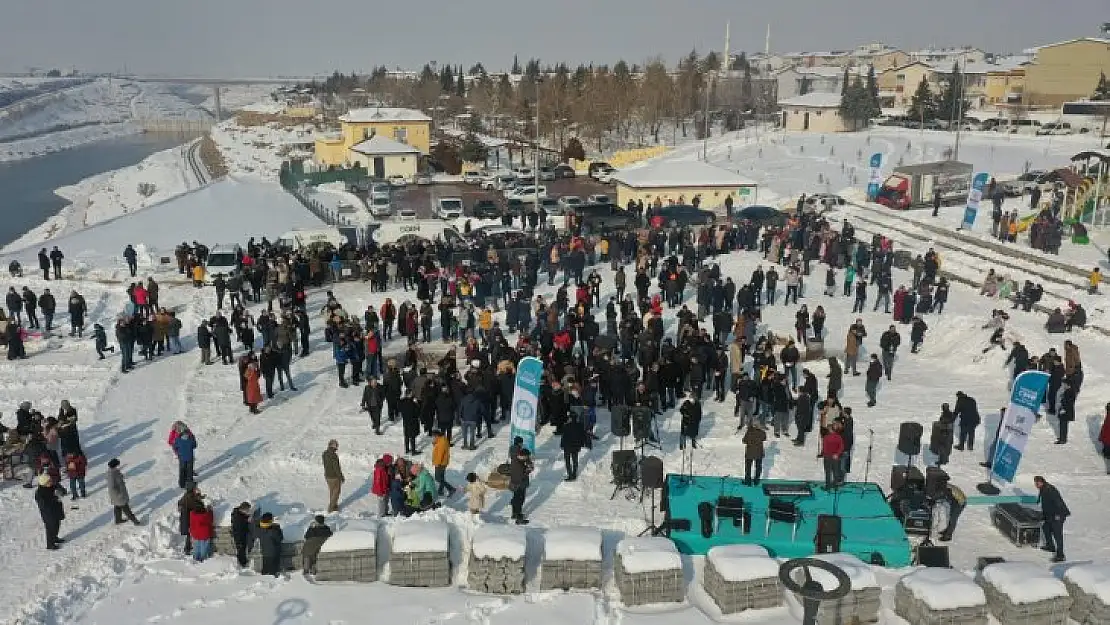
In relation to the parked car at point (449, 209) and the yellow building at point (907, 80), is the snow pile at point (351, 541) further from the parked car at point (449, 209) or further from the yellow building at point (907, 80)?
the yellow building at point (907, 80)

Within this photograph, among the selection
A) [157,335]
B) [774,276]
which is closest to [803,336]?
[774,276]

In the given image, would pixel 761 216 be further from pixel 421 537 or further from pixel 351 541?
pixel 351 541

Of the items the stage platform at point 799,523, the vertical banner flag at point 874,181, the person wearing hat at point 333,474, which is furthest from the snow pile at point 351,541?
the vertical banner flag at point 874,181

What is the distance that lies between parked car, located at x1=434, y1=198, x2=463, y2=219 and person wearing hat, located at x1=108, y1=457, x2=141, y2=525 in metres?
27.9

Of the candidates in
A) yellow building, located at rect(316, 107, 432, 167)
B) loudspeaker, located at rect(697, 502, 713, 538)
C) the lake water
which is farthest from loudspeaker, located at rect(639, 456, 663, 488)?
the lake water

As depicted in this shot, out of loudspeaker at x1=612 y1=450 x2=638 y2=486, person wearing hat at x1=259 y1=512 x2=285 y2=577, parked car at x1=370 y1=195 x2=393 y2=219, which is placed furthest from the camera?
parked car at x1=370 y1=195 x2=393 y2=219

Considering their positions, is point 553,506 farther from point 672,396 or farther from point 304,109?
point 304,109

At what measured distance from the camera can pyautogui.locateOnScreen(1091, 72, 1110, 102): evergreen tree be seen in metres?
67.5

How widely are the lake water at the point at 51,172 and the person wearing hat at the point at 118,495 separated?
4949 centimetres

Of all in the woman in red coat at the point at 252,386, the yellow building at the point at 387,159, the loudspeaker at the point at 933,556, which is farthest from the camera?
the yellow building at the point at 387,159

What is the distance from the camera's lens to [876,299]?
2250 centimetres

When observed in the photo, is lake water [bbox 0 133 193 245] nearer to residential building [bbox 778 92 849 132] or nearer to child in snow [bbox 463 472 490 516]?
residential building [bbox 778 92 849 132]

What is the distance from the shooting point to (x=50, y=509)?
11.7 metres

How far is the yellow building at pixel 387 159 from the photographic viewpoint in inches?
2201
